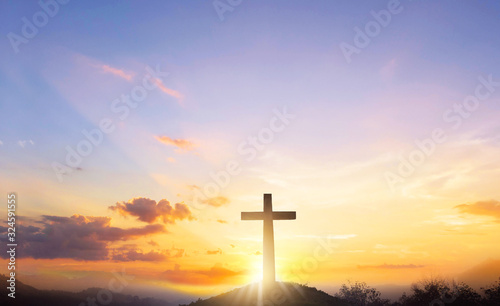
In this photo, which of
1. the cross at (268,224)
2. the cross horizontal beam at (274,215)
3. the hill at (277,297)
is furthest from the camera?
the cross horizontal beam at (274,215)

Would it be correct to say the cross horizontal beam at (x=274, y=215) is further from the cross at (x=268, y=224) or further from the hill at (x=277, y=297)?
the hill at (x=277, y=297)

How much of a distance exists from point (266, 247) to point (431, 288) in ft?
75.7

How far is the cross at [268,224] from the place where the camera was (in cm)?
2633

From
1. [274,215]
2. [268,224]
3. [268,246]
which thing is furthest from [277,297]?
[274,215]

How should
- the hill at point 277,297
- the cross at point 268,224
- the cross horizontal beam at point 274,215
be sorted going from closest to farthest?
1. the hill at point 277,297
2. the cross at point 268,224
3. the cross horizontal beam at point 274,215

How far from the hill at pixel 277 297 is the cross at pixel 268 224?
824 millimetres

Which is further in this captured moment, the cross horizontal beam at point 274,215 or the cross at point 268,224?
the cross horizontal beam at point 274,215

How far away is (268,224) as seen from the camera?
27.2 meters

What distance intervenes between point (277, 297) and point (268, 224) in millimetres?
4763

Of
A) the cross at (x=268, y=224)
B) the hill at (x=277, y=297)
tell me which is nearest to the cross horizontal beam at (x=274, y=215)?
the cross at (x=268, y=224)

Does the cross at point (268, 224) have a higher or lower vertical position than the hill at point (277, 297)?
higher

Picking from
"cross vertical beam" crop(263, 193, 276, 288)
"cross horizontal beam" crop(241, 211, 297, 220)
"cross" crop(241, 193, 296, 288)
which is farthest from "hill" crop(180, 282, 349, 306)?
"cross horizontal beam" crop(241, 211, 297, 220)

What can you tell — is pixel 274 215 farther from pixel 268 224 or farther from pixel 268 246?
pixel 268 246

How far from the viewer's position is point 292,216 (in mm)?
27781
